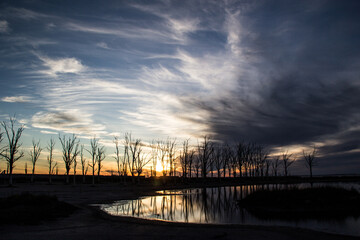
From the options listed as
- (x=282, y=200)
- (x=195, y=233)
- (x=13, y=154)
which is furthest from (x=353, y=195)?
(x=13, y=154)

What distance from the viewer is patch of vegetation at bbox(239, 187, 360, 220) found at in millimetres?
17703

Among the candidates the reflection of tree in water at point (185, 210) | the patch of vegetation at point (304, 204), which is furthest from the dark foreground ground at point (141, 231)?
the patch of vegetation at point (304, 204)

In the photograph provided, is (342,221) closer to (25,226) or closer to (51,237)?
(51,237)

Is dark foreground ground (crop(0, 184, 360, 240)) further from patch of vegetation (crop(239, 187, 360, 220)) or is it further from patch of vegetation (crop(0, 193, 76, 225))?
patch of vegetation (crop(239, 187, 360, 220))

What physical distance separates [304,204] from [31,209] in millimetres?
20682

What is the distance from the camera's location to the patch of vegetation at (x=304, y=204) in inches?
697

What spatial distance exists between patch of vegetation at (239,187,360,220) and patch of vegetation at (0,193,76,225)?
550 inches

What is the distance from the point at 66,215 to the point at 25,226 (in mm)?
3713

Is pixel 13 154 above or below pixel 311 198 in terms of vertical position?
above

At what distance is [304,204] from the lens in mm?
20750

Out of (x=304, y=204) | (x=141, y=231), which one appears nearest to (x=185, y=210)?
(x=141, y=231)

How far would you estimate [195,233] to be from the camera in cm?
1132

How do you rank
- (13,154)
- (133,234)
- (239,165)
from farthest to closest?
(239,165) < (13,154) < (133,234)

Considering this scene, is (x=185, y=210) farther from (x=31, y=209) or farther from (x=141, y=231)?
(x=31, y=209)
